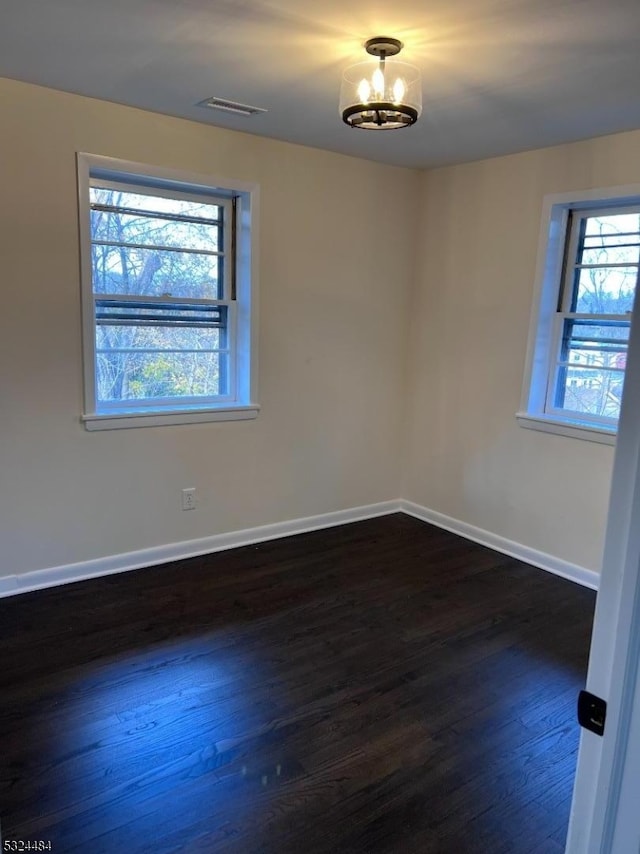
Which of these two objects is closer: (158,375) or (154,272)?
(154,272)

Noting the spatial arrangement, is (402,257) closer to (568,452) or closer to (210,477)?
(568,452)

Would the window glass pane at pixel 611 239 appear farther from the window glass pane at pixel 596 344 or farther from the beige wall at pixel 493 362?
the window glass pane at pixel 596 344

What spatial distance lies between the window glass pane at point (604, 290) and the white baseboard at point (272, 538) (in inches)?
59.5

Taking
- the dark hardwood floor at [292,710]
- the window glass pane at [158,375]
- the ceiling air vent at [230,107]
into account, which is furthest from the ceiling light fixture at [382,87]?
the dark hardwood floor at [292,710]

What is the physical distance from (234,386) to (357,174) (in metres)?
1.62

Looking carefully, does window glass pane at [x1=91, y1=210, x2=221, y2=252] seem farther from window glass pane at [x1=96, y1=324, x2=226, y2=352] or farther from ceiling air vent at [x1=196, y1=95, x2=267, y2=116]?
ceiling air vent at [x1=196, y1=95, x2=267, y2=116]

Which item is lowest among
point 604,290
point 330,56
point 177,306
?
point 177,306

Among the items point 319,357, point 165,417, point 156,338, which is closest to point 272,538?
point 165,417

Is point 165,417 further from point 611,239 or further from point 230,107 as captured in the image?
point 611,239

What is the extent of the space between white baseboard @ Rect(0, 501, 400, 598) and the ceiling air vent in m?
2.42

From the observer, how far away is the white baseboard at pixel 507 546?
349cm

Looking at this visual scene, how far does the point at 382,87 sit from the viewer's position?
2.12 metres

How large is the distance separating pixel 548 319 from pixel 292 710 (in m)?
2.65

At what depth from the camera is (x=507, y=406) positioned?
3.82 m
